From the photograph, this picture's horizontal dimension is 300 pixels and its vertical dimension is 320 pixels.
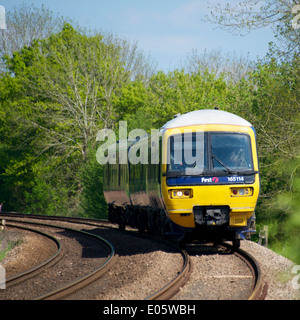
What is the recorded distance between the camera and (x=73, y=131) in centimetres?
3984

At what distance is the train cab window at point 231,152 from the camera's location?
11945 millimetres

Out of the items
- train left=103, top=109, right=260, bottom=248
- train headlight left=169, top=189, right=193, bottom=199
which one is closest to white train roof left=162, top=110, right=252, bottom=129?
train left=103, top=109, right=260, bottom=248

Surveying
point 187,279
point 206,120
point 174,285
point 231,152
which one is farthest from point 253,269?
point 206,120

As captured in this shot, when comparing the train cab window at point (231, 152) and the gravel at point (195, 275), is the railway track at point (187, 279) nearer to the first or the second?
the gravel at point (195, 275)

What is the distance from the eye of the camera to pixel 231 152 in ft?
39.7

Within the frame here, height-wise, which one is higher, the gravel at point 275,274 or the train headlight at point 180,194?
the train headlight at point 180,194

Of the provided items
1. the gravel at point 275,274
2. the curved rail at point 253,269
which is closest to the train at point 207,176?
the curved rail at point 253,269

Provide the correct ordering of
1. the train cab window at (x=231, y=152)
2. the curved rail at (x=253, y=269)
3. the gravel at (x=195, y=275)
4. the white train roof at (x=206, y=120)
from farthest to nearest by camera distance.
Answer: the white train roof at (x=206, y=120) < the train cab window at (x=231, y=152) < the gravel at (x=195, y=275) < the curved rail at (x=253, y=269)

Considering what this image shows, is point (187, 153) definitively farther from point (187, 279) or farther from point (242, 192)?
point (187, 279)

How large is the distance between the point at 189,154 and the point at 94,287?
12.9 ft

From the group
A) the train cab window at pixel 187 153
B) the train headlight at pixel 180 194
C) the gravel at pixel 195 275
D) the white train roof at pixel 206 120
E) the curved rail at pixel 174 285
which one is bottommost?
the gravel at pixel 195 275

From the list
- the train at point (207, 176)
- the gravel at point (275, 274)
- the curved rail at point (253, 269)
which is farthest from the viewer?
the train at point (207, 176)

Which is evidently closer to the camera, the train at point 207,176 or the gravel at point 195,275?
the gravel at point 195,275
